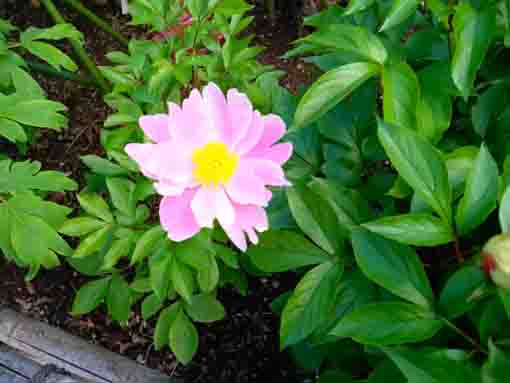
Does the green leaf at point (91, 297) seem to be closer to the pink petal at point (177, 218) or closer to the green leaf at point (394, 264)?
the pink petal at point (177, 218)

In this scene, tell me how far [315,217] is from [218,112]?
238mm

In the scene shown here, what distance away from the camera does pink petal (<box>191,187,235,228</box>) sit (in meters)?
0.84

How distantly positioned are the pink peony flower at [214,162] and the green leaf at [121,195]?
1.13ft

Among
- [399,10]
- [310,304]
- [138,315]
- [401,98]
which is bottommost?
[138,315]

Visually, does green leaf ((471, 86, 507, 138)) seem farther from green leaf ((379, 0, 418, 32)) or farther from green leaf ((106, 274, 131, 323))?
green leaf ((106, 274, 131, 323))

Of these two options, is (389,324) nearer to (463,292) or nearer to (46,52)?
(463,292)

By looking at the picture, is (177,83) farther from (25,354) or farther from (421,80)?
(25,354)

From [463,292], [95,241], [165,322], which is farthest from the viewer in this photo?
[165,322]

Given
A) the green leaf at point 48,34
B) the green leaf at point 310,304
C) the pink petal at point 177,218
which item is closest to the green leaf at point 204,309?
the green leaf at point 310,304

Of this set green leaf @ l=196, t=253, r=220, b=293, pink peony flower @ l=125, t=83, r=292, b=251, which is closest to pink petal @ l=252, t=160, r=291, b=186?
pink peony flower @ l=125, t=83, r=292, b=251

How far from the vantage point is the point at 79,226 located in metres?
1.20

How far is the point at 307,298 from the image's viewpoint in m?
0.94

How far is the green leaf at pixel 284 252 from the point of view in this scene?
0.96 metres

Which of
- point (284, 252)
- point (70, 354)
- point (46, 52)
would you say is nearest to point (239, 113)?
point (284, 252)
